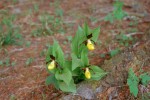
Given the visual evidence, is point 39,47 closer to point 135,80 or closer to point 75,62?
point 75,62

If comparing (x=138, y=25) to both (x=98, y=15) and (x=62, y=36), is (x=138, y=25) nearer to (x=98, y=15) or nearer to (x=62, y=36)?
(x=98, y=15)

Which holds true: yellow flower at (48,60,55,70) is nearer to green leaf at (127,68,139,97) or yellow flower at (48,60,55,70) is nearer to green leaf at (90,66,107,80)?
green leaf at (90,66,107,80)

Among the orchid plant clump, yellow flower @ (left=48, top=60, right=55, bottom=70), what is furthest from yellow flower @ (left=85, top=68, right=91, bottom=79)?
yellow flower @ (left=48, top=60, right=55, bottom=70)

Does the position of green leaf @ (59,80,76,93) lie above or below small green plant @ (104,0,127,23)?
below

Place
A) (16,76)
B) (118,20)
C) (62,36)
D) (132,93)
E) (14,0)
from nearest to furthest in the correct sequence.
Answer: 1. (132,93)
2. (16,76)
3. (62,36)
4. (118,20)
5. (14,0)

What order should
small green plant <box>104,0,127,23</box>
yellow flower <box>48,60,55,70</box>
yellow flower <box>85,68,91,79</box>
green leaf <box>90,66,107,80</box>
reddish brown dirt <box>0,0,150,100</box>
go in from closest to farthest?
yellow flower <box>48,60,55,70</box>
yellow flower <box>85,68,91,79</box>
green leaf <box>90,66,107,80</box>
reddish brown dirt <box>0,0,150,100</box>
small green plant <box>104,0,127,23</box>

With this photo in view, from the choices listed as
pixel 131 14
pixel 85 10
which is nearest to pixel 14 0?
pixel 85 10

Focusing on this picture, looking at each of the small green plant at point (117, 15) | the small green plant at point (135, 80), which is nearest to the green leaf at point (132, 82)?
the small green plant at point (135, 80)
